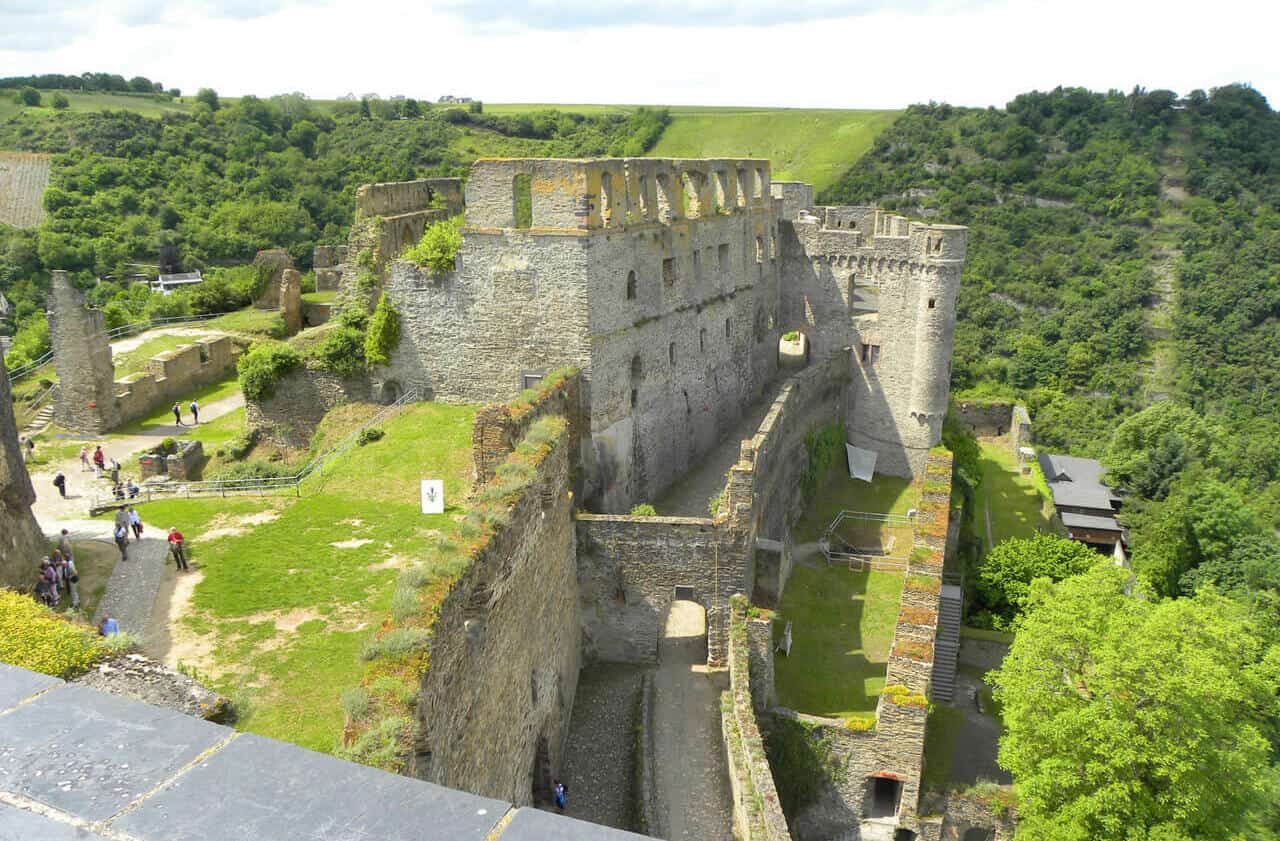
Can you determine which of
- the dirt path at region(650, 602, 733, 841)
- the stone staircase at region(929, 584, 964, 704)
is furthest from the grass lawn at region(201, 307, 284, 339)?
the stone staircase at region(929, 584, 964, 704)

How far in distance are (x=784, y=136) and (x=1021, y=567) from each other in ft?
325

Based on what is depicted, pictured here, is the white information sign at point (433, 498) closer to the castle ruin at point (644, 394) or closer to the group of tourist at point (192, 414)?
the castle ruin at point (644, 394)

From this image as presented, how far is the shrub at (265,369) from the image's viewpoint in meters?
26.5

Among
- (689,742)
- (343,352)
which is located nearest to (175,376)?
(343,352)

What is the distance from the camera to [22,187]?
216 feet

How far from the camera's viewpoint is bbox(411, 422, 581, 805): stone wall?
38.8 ft

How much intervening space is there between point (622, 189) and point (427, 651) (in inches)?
661

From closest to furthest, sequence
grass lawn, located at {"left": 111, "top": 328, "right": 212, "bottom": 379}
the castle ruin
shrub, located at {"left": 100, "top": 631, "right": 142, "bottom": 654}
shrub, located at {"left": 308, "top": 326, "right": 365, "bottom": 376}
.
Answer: shrub, located at {"left": 100, "top": 631, "right": 142, "bottom": 654}
the castle ruin
shrub, located at {"left": 308, "top": 326, "right": 365, "bottom": 376}
grass lawn, located at {"left": 111, "top": 328, "right": 212, "bottom": 379}

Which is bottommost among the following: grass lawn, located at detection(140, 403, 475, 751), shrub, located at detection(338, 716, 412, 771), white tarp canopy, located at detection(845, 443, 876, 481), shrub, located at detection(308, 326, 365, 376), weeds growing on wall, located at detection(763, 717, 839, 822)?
weeds growing on wall, located at detection(763, 717, 839, 822)

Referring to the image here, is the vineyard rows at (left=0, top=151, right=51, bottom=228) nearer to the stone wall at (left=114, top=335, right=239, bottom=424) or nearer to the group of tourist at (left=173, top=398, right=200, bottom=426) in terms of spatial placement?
the stone wall at (left=114, top=335, right=239, bottom=424)

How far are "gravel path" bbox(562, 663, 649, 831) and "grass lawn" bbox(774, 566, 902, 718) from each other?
3.85m

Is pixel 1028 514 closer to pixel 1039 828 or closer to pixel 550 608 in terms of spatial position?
pixel 1039 828

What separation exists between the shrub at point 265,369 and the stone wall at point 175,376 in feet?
20.3

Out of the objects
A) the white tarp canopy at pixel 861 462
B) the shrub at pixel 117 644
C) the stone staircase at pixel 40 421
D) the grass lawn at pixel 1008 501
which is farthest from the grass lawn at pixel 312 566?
the grass lawn at pixel 1008 501
